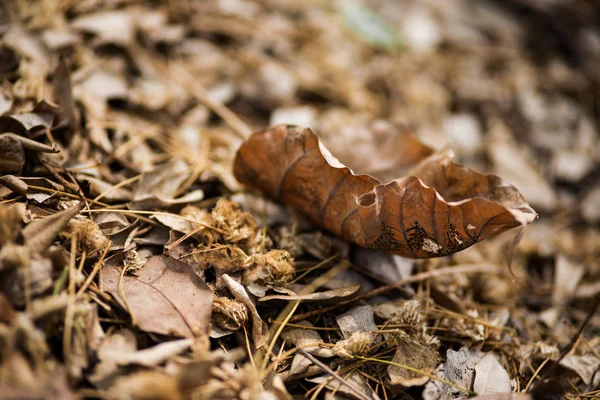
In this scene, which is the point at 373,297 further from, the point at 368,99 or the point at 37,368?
the point at 368,99

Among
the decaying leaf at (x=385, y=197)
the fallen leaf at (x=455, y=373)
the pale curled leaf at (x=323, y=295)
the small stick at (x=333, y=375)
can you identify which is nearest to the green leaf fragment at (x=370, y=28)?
the decaying leaf at (x=385, y=197)

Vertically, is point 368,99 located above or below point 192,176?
above

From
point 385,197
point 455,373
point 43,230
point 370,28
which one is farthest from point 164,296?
point 370,28

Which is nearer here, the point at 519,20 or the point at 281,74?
the point at 281,74

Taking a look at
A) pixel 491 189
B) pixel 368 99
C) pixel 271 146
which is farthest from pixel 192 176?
pixel 368 99

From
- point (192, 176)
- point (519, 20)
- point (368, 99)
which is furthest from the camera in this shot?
point (519, 20)

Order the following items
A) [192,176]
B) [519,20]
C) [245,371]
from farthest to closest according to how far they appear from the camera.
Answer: [519,20], [192,176], [245,371]
